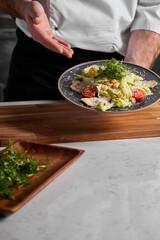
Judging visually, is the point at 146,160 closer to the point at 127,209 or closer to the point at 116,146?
the point at 116,146

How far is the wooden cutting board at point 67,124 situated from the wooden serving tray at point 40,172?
13 centimetres

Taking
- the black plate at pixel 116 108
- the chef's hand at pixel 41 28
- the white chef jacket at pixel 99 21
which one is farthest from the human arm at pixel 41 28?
the white chef jacket at pixel 99 21

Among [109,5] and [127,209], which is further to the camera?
[109,5]

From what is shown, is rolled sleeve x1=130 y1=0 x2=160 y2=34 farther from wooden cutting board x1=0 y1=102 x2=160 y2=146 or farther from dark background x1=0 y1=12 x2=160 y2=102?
dark background x1=0 y1=12 x2=160 y2=102

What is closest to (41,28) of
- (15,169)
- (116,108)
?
(116,108)

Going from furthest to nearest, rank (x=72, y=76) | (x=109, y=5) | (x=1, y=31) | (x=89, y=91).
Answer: (x=1, y=31) → (x=109, y=5) → (x=72, y=76) → (x=89, y=91)

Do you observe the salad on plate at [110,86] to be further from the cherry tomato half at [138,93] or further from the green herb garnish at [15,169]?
the green herb garnish at [15,169]

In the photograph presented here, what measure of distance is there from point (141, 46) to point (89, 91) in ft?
1.75

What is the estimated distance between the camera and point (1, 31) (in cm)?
343

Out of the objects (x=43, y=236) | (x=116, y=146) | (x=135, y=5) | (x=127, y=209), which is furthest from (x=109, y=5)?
(x=43, y=236)

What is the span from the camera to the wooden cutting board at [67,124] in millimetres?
1331

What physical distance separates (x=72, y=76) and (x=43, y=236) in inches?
33.7

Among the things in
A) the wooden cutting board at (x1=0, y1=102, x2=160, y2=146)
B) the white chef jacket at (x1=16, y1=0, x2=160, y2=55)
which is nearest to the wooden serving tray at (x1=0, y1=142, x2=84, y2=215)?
the wooden cutting board at (x1=0, y1=102, x2=160, y2=146)

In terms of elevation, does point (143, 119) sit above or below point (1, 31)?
above
